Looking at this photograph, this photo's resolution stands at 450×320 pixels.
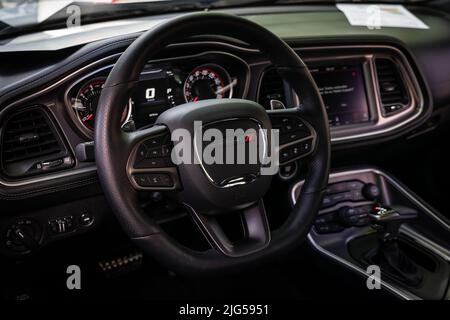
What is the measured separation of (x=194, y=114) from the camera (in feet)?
3.78

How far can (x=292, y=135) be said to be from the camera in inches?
51.6

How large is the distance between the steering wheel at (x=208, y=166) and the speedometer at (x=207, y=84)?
0.25 m

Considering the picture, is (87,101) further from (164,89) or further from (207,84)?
(207,84)

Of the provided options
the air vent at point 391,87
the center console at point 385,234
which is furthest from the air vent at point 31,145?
the air vent at point 391,87

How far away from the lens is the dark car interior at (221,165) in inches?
45.0

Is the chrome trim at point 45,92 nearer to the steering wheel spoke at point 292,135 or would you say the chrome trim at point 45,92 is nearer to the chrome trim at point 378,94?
the steering wheel spoke at point 292,135

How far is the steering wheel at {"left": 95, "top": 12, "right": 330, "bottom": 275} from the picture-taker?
107 centimetres

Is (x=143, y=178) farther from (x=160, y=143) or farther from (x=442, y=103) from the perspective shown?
(x=442, y=103)

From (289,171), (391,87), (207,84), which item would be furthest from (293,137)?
(391,87)

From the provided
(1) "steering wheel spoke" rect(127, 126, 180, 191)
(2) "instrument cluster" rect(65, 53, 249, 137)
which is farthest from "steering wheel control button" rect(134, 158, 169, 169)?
(2) "instrument cluster" rect(65, 53, 249, 137)

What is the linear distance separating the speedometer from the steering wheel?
0.81 feet

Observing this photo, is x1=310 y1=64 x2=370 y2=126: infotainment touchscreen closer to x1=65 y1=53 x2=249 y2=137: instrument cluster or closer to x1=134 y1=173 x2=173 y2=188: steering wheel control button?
x1=65 y1=53 x2=249 y2=137: instrument cluster

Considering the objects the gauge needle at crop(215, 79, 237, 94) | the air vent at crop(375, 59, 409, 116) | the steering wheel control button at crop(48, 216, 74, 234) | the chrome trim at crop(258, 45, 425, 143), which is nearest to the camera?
the steering wheel control button at crop(48, 216, 74, 234)
